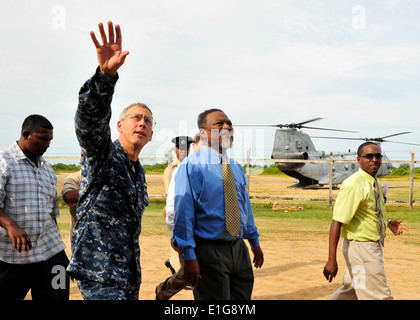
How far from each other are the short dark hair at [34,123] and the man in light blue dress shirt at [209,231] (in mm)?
1509

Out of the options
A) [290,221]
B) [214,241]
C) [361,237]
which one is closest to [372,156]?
[361,237]

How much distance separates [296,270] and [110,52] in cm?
613

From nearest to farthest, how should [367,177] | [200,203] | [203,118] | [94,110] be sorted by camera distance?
[94,110]
[200,203]
[203,118]
[367,177]

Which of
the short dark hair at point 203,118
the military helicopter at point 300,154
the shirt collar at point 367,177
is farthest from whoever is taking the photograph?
the military helicopter at point 300,154

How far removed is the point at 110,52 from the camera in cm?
231

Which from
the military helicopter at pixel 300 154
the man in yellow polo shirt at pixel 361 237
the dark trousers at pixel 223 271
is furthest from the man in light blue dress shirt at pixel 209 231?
the military helicopter at pixel 300 154

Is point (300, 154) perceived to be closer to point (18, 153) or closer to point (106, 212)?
point (18, 153)

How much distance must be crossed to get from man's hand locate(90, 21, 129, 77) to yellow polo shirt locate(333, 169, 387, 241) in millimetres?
2895

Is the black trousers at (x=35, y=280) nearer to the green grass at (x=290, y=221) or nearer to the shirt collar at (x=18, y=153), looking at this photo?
the shirt collar at (x=18, y=153)

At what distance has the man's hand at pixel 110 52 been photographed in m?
2.27

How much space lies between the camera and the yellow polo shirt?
4305 mm

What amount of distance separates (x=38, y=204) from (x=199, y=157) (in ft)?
5.19

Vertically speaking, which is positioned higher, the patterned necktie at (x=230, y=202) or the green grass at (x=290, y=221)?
the patterned necktie at (x=230, y=202)

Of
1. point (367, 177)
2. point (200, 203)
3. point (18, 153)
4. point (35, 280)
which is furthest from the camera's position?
point (367, 177)
